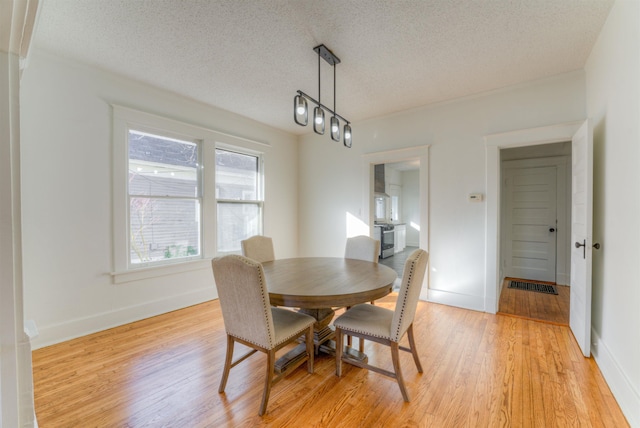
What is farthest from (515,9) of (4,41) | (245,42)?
(4,41)

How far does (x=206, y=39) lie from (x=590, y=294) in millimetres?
3773

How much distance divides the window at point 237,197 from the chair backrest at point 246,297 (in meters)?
2.32

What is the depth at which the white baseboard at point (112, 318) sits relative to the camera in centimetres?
251

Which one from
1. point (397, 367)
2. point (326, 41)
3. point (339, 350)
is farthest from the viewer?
point (326, 41)

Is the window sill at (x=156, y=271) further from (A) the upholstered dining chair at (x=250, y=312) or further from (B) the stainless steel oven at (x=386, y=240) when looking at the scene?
(B) the stainless steel oven at (x=386, y=240)

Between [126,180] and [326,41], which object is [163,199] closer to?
[126,180]

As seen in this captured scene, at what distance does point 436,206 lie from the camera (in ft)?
12.1

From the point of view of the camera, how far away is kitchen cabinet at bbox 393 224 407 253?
301 inches

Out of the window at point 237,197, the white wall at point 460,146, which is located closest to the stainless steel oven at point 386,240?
the white wall at point 460,146

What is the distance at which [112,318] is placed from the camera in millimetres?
2893

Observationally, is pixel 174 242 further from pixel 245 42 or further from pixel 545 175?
pixel 545 175

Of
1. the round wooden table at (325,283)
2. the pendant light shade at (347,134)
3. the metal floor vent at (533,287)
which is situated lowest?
the metal floor vent at (533,287)

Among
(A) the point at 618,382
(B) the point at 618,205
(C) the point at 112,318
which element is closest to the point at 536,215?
(B) the point at 618,205

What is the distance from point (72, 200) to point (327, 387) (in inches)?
111
